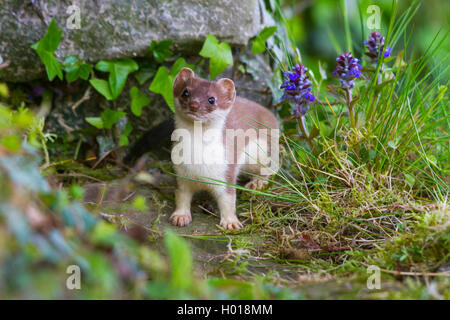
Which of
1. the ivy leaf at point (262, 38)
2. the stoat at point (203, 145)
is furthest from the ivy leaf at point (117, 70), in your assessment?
the ivy leaf at point (262, 38)

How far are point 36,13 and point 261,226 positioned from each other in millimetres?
2211

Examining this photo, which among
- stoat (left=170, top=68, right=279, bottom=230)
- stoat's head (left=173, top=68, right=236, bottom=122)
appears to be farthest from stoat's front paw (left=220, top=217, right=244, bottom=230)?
stoat's head (left=173, top=68, right=236, bottom=122)

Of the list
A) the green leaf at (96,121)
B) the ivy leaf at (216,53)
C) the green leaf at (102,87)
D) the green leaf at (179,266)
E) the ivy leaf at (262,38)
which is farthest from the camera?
the ivy leaf at (262,38)

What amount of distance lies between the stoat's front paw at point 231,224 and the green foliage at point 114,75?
1.33 meters

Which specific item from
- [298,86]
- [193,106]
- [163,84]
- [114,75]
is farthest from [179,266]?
[114,75]

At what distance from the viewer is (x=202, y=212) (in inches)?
133

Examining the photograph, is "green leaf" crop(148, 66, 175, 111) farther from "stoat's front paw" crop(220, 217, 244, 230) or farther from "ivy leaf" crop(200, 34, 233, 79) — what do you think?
"stoat's front paw" crop(220, 217, 244, 230)

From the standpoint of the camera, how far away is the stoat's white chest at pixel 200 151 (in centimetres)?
307

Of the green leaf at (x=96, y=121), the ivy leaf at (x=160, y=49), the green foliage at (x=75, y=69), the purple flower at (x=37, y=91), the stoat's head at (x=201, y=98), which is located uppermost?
the ivy leaf at (x=160, y=49)

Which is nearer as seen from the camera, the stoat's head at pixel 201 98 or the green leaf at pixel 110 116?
the stoat's head at pixel 201 98

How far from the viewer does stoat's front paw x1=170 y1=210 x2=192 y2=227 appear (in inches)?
121

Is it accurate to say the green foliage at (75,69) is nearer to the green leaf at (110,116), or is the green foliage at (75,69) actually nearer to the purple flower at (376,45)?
the green leaf at (110,116)

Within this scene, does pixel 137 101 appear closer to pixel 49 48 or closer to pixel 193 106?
pixel 49 48

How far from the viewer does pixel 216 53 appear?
3.50m
